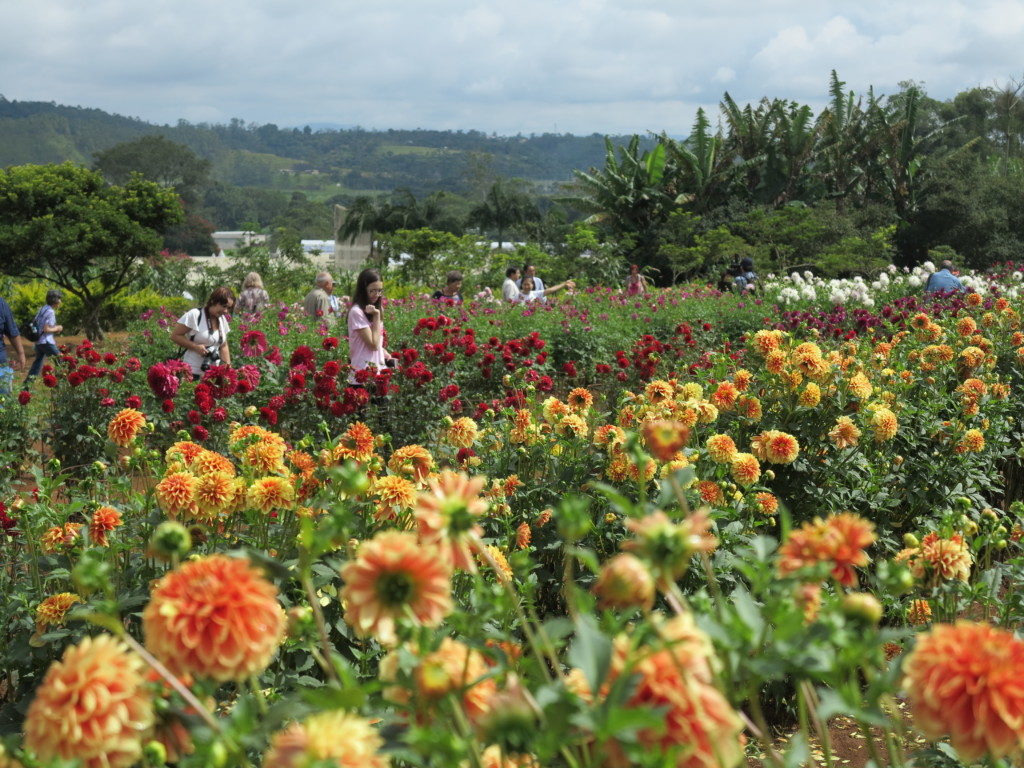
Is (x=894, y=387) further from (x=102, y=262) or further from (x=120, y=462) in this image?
(x=102, y=262)

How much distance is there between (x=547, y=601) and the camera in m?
3.22

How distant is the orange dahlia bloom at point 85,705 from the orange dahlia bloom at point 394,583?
0.70 feet

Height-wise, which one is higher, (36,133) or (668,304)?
(36,133)

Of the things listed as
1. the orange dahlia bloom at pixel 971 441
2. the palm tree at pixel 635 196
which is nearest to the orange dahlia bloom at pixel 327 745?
the orange dahlia bloom at pixel 971 441

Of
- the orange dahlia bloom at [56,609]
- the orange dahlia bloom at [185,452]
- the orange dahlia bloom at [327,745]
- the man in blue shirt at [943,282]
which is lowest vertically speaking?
the orange dahlia bloom at [56,609]

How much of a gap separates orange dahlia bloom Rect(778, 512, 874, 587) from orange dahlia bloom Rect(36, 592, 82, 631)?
1.79 m

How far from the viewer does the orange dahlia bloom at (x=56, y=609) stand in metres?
2.27

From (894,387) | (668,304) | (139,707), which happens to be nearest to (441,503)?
(139,707)

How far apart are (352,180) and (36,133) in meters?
44.7

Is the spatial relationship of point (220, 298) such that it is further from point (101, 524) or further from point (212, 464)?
point (212, 464)

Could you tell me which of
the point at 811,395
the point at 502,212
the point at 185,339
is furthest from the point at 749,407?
the point at 502,212

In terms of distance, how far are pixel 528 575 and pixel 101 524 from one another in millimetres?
1024

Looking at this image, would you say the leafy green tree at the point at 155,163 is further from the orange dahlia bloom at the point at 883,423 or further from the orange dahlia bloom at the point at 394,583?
the orange dahlia bloom at the point at 394,583

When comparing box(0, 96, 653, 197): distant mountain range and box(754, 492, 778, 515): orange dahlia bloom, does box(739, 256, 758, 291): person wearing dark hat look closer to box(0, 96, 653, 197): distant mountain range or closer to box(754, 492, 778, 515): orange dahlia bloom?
box(754, 492, 778, 515): orange dahlia bloom
